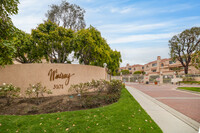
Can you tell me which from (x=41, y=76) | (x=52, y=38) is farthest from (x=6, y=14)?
(x=52, y=38)

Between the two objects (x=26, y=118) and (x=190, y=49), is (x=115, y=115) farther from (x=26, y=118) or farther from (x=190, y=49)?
(x=190, y=49)

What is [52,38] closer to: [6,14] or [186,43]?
[6,14]

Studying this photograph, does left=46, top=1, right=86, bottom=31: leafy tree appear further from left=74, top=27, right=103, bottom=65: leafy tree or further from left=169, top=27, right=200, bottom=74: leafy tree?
left=169, top=27, right=200, bottom=74: leafy tree

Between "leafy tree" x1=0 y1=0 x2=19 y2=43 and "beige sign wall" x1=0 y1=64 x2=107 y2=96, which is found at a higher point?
"leafy tree" x1=0 y1=0 x2=19 y2=43

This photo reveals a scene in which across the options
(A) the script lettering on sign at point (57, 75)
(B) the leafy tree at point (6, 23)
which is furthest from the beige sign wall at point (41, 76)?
(B) the leafy tree at point (6, 23)

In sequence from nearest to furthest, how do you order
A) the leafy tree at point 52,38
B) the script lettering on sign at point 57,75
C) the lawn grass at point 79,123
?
1. the lawn grass at point 79,123
2. the script lettering on sign at point 57,75
3. the leafy tree at point 52,38

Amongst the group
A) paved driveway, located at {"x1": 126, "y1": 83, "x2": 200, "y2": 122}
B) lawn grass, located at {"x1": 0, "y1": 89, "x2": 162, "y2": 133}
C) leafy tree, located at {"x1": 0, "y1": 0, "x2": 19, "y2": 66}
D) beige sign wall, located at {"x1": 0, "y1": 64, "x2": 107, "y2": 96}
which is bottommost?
paved driveway, located at {"x1": 126, "y1": 83, "x2": 200, "y2": 122}

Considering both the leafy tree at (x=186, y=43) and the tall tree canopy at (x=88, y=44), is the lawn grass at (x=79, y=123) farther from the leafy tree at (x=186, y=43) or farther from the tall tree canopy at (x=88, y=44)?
the leafy tree at (x=186, y=43)

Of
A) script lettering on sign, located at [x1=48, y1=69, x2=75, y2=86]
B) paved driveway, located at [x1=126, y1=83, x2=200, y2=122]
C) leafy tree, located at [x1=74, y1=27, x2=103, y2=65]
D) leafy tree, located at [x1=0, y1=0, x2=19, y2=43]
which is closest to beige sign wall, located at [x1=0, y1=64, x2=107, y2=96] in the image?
script lettering on sign, located at [x1=48, y1=69, x2=75, y2=86]

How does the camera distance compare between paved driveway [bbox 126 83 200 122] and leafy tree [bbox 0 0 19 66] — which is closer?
leafy tree [bbox 0 0 19 66]

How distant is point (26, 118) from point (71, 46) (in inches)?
325

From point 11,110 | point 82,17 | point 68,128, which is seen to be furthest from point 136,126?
point 82,17

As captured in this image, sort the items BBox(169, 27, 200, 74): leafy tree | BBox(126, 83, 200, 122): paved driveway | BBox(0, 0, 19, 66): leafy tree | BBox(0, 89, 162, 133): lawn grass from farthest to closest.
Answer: BBox(169, 27, 200, 74): leafy tree → BBox(126, 83, 200, 122): paved driveway → BBox(0, 0, 19, 66): leafy tree → BBox(0, 89, 162, 133): lawn grass

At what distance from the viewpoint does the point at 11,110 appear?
5.91 m
